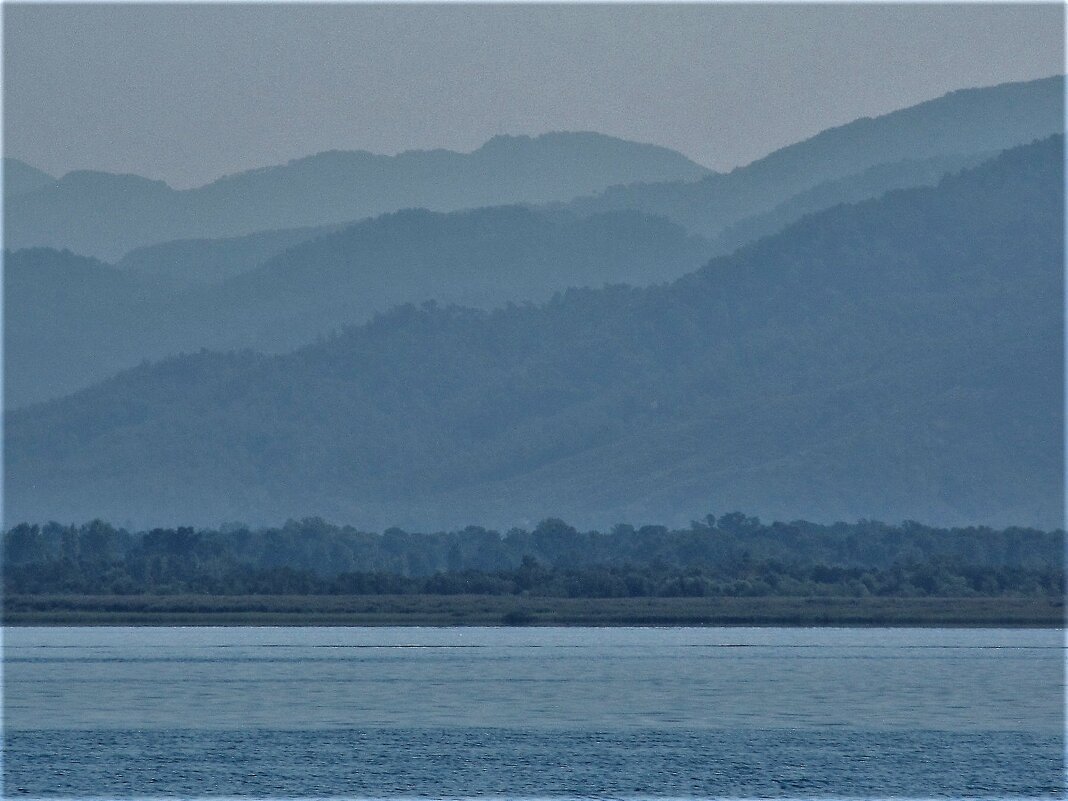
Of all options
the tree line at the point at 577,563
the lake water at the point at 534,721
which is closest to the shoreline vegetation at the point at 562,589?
the tree line at the point at 577,563

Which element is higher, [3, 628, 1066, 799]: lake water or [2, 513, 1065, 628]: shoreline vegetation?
[2, 513, 1065, 628]: shoreline vegetation

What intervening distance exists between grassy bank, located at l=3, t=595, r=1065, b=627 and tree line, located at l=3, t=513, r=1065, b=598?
187 inches

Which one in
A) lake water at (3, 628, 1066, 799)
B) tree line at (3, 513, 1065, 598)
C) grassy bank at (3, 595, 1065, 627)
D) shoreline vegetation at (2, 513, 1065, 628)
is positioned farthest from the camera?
tree line at (3, 513, 1065, 598)

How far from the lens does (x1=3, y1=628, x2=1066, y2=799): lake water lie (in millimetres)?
55375

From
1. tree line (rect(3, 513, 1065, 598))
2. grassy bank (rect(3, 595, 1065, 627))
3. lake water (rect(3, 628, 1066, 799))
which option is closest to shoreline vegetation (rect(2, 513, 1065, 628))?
grassy bank (rect(3, 595, 1065, 627))

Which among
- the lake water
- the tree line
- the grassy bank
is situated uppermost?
the tree line

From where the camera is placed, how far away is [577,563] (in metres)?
172

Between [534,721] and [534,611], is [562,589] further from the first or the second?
[534,721]

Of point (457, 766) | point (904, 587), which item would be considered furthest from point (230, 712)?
→ point (904, 587)

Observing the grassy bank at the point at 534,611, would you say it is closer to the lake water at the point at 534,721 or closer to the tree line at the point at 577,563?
the tree line at the point at 577,563

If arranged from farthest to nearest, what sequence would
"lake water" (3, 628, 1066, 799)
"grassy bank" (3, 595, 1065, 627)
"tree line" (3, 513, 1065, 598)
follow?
"tree line" (3, 513, 1065, 598) → "grassy bank" (3, 595, 1065, 627) → "lake water" (3, 628, 1066, 799)

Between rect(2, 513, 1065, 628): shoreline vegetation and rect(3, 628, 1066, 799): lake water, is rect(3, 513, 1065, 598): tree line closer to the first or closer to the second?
rect(2, 513, 1065, 628): shoreline vegetation

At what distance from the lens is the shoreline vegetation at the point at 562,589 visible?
12638 centimetres

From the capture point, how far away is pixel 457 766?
58000mm
